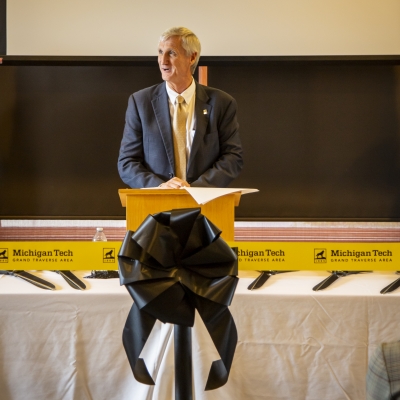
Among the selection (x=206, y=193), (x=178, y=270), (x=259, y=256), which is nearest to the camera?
(x=178, y=270)

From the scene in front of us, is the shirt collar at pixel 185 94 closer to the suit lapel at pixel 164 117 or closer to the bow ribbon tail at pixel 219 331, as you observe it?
the suit lapel at pixel 164 117

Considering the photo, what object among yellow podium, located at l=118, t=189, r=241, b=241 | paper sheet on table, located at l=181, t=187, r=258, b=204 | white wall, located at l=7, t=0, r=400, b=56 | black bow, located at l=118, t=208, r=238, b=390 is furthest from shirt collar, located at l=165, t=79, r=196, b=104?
black bow, located at l=118, t=208, r=238, b=390

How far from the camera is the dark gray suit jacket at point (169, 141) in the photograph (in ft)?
8.15

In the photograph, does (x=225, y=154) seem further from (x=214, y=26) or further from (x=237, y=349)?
(x=214, y=26)

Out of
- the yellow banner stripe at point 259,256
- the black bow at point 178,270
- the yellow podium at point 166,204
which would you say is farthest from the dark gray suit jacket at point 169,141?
the black bow at point 178,270

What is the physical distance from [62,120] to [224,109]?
5.33 feet

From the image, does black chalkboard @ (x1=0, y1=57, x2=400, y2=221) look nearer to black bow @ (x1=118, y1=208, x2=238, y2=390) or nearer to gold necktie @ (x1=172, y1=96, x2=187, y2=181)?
gold necktie @ (x1=172, y1=96, x2=187, y2=181)

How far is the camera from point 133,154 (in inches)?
100

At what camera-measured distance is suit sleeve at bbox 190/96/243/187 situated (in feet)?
7.82

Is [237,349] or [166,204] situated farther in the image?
[166,204]

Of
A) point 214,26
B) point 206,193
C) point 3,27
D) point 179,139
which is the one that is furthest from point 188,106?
point 3,27

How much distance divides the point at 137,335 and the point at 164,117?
154 cm

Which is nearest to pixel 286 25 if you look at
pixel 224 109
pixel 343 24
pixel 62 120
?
pixel 343 24

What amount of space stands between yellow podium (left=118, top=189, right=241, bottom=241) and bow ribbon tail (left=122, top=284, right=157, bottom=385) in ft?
2.10
